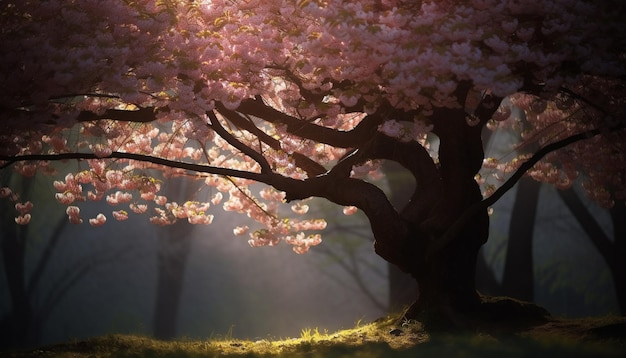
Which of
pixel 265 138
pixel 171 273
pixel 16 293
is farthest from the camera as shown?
pixel 171 273

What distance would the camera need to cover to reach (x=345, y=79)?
380 inches

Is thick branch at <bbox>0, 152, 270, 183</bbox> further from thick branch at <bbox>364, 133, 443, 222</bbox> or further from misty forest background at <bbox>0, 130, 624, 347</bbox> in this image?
misty forest background at <bbox>0, 130, 624, 347</bbox>

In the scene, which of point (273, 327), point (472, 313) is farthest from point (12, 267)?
point (472, 313)

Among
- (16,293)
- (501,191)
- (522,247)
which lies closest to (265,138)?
(501,191)

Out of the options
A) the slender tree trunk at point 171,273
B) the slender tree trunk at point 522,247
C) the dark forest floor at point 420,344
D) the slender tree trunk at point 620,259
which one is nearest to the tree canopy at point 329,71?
the dark forest floor at point 420,344

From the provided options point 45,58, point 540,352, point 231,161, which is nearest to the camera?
point 45,58

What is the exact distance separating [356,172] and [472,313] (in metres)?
2.97

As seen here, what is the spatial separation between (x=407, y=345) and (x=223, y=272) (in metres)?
19.8

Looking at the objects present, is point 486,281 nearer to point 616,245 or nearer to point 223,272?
point 616,245

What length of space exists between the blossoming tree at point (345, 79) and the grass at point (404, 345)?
1.12 metres

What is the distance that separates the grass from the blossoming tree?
1.12 meters

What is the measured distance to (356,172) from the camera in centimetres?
1141

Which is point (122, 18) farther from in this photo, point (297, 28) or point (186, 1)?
point (297, 28)

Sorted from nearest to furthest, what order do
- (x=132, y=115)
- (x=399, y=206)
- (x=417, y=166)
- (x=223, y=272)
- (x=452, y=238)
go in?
(x=132, y=115) < (x=452, y=238) < (x=417, y=166) < (x=399, y=206) < (x=223, y=272)
